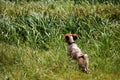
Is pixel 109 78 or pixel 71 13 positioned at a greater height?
pixel 71 13

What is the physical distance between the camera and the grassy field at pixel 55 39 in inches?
309

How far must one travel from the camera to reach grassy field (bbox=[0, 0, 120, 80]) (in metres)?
7.86

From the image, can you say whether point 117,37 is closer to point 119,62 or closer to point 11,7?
point 119,62

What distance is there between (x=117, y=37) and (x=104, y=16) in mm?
1074

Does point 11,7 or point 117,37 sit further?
point 11,7

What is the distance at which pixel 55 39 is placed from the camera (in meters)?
9.34

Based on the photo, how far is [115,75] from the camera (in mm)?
7926

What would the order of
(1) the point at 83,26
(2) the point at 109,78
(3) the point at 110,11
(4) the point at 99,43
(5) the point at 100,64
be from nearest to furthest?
(2) the point at 109,78, (5) the point at 100,64, (4) the point at 99,43, (1) the point at 83,26, (3) the point at 110,11

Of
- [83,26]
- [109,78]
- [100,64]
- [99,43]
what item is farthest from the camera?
[83,26]

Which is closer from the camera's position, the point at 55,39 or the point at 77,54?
the point at 77,54

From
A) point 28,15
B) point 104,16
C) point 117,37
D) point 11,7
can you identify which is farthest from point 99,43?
point 11,7

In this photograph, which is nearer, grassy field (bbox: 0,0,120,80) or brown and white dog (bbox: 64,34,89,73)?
brown and white dog (bbox: 64,34,89,73)

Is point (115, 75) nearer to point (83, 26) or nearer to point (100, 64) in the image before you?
point (100, 64)

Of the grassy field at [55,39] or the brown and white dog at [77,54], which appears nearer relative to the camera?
the brown and white dog at [77,54]
